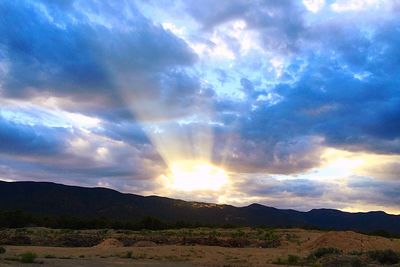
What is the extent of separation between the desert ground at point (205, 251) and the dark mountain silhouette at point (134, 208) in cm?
6947

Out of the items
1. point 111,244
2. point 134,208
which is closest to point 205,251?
point 111,244

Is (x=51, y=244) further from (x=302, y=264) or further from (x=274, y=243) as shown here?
(x=302, y=264)

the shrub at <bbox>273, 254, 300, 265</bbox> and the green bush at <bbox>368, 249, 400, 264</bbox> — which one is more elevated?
the green bush at <bbox>368, 249, 400, 264</bbox>

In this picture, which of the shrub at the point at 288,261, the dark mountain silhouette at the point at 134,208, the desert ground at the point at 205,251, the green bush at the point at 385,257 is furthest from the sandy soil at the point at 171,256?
the dark mountain silhouette at the point at 134,208

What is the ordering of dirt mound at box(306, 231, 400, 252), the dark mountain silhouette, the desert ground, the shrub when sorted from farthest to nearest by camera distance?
the dark mountain silhouette → dirt mound at box(306, 231, 400, 252) → the shrub → the desert ground

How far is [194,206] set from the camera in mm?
163125

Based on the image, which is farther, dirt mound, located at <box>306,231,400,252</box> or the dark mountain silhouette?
the dark mountain silhouette

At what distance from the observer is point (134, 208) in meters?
145

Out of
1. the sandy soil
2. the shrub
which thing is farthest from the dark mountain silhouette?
the shrub

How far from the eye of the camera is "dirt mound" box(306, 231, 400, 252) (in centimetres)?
4539

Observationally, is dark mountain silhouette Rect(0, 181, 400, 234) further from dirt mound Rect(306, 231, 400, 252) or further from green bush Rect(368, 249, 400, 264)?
green bush Rect(368, 249, 400, 264)

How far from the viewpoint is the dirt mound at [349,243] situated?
45394mm

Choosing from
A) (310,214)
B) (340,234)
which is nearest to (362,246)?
(340,234)

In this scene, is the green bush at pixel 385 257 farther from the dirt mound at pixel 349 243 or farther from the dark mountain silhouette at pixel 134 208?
the dark mountain silhouette at pixel 134 208
